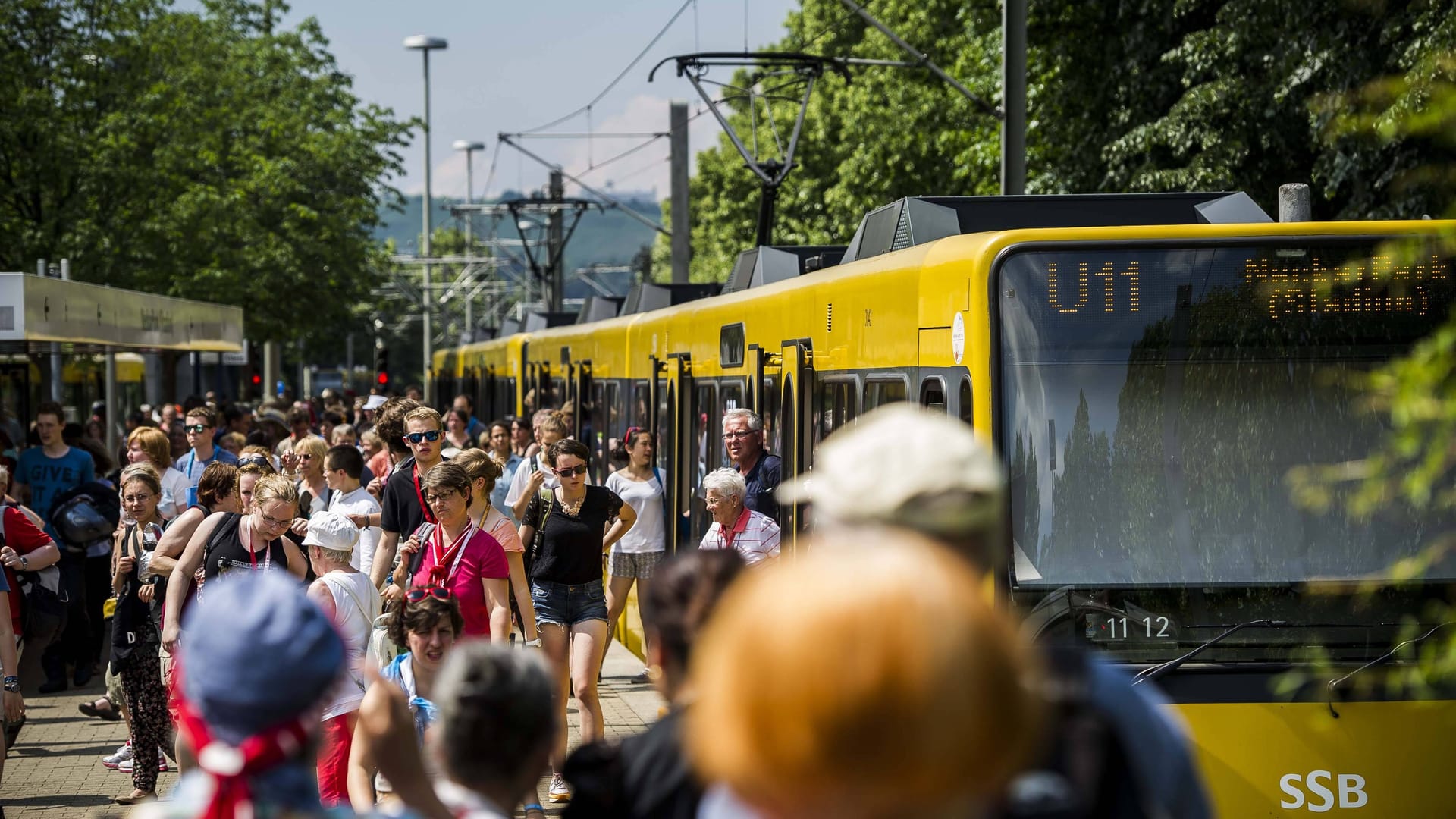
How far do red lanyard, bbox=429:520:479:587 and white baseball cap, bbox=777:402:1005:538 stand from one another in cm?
521

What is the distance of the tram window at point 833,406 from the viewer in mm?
8086

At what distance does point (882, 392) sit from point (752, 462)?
6.96ft

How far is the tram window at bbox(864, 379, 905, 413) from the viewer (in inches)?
287

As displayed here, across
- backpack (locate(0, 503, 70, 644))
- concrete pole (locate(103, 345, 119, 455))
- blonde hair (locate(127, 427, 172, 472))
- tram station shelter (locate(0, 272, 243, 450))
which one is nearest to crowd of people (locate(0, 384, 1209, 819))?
backpack (locate(0, 503, 70, 644))

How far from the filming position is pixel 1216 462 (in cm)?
600

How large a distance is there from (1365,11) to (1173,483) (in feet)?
41.3

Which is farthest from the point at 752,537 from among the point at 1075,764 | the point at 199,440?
the point at 1075,764

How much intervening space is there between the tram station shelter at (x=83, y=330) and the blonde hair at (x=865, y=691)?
12943 millimetres

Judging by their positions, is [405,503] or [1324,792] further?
[405,503]

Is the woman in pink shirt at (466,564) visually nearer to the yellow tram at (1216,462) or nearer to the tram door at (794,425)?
the tram door at (794,425)

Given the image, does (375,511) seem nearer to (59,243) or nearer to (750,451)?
(750,451)

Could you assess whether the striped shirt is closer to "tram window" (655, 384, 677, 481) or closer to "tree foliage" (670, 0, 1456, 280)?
"tram window" (655, 384, 677, 481)

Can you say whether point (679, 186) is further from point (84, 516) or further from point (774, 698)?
point (774, 698)

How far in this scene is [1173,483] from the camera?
601 centimetres
